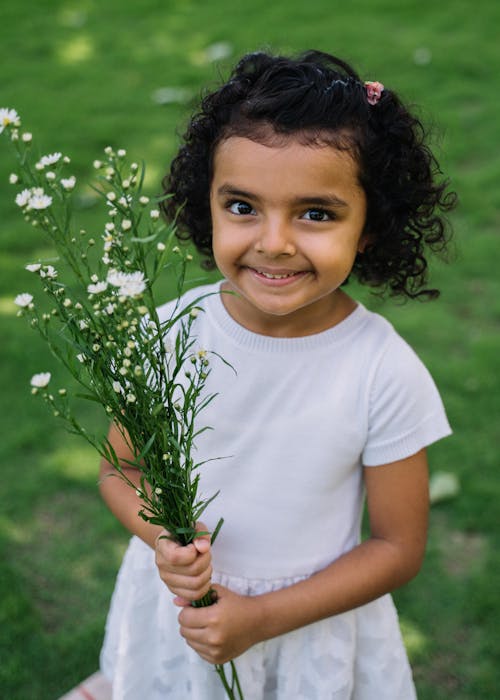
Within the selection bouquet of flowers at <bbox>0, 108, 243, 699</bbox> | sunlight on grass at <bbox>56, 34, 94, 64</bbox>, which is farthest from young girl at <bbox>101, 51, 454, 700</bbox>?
sunlight on grass at <bbox>56, 34, 94, 64</bbox>

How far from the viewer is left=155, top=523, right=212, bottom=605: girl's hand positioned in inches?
60.0

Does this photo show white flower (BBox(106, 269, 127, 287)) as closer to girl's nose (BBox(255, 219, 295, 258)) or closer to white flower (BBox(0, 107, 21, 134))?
white flower (BBox(0, 107, 21, 134))

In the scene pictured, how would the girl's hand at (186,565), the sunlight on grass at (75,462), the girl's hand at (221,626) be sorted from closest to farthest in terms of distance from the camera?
the girl's hand at (186,565) < the girl's hand at (221,626) < the sunlight on grass at (75,462)

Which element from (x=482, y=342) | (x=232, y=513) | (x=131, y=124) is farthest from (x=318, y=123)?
(x=131, y=124)

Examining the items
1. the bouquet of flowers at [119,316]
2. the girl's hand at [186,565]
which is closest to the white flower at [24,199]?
the bouquet of flowers at [119,316]

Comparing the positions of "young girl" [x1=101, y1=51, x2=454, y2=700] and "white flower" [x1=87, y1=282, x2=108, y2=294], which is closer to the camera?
"white flower" [x1=87, y1=282, x2=108, y2=294]

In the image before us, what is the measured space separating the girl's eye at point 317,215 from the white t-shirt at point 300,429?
28 cm

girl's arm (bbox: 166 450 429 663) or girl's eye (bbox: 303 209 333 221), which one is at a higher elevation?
girl's eye (bbox: 303 209 333 221)

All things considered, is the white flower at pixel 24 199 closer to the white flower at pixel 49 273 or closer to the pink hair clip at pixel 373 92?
the white flower at pixel 49 273

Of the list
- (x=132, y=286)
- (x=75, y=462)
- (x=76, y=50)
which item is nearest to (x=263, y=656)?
(x=132, y=286)

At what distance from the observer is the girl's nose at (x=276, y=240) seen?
1.53 metres

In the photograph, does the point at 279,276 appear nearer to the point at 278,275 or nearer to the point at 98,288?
the point at 278,275

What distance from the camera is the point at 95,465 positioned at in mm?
3342

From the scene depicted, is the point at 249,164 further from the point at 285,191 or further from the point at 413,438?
the point at 413,438
